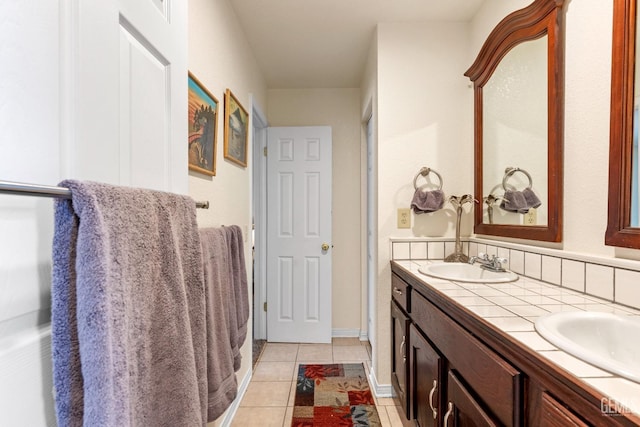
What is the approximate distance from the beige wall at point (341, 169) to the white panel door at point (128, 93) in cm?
226

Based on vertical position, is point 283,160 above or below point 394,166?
above

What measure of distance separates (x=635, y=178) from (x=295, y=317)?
2.65 meters

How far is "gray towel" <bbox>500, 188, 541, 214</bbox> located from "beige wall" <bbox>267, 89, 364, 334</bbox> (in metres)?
1.58

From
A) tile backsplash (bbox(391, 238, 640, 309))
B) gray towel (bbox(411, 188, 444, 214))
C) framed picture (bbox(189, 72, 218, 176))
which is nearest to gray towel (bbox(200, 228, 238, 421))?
framed picture (bbox(189, 72, 218, 176))

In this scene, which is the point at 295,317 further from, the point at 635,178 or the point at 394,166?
the point at 635,178

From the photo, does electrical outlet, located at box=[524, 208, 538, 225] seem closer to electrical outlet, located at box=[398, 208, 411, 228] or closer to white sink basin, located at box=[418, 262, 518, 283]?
white sink basin, located at box=[418, 262, 518, 283]

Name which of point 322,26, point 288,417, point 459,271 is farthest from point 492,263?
point 322,26

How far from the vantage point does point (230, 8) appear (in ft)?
6.17

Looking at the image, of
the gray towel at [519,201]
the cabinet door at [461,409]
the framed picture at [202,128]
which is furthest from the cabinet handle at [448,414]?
the framed picture at [202,128]

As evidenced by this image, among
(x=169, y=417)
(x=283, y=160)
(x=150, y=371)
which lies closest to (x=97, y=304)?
(x=150, y=371)

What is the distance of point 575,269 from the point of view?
3.87ft

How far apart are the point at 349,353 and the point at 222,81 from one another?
7.85 ft

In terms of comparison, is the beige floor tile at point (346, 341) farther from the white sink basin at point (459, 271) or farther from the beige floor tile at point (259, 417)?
the white sink basin at point (459, 271)

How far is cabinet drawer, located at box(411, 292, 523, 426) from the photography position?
72cm
